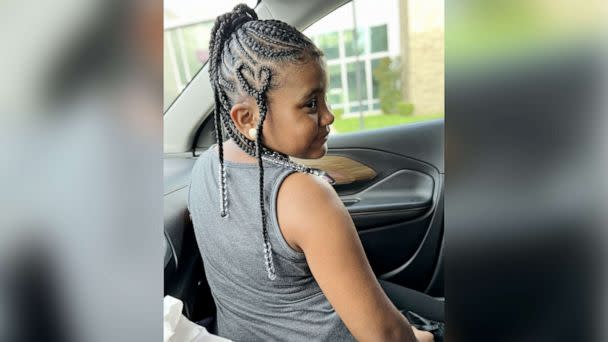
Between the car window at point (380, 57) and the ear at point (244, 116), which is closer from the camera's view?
the ear at point (244, 116)

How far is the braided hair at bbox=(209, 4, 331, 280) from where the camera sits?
0.79m

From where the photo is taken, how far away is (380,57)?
1313mm

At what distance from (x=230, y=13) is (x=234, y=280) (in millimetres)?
378

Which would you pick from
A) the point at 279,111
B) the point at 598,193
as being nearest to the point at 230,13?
the point at 279,111

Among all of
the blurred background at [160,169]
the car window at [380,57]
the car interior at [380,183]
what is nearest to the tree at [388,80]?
the car window at [380,57]

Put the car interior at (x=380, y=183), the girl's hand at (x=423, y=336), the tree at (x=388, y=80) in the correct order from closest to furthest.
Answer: the girl's hand at (x=423, y=336), the car interior at (x=380, y=183), the tree at (x=388, y=80)

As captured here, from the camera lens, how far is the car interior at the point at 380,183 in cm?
110

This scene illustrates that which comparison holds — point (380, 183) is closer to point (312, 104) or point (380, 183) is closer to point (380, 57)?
point (380, 57)

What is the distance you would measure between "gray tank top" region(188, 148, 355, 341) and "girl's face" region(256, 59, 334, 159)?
4 cm

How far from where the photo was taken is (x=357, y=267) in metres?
0.76

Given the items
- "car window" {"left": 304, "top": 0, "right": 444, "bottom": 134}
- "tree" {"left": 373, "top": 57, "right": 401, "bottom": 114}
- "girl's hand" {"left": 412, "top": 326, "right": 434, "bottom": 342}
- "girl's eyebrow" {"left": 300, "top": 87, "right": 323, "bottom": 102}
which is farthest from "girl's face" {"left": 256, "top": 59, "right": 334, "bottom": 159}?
"tree" {"left": 373, "top": 57, "right": 401, "bottom": 114}

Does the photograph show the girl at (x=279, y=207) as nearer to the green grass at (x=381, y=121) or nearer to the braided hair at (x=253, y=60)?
the braided hair at (x=253, y=60)

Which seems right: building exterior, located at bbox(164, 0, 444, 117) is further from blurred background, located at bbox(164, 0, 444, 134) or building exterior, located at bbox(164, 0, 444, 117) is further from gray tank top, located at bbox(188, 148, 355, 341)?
gray tank top, located at bbox(188, 148, 355, 341)

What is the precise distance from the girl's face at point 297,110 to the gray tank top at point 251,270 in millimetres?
45
